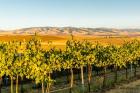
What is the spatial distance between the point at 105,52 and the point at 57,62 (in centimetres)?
1514

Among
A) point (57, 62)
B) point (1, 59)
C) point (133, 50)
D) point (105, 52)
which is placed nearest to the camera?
point (1, 59)

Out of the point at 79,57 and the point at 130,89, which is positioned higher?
the point at 79,57

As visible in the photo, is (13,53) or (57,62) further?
(57,62)

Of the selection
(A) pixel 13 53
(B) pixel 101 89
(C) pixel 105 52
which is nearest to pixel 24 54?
(A) pixel 13 53

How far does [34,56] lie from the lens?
134 ft

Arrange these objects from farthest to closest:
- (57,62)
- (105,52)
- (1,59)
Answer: (105,52) < (57,62) < (1,59)

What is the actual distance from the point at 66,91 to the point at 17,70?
472 inches

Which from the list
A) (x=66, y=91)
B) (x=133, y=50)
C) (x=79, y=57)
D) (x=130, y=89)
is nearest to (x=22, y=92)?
(x=66, y=91)

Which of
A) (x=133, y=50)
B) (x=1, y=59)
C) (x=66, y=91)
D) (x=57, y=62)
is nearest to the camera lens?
(x=1, y=59)

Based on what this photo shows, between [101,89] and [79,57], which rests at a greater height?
[79,57]

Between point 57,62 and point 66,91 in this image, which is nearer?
point 57,62

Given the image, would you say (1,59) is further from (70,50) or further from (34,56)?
(70,50)

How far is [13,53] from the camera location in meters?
41.3

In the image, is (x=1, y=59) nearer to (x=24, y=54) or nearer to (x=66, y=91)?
(x=24, y=54)
